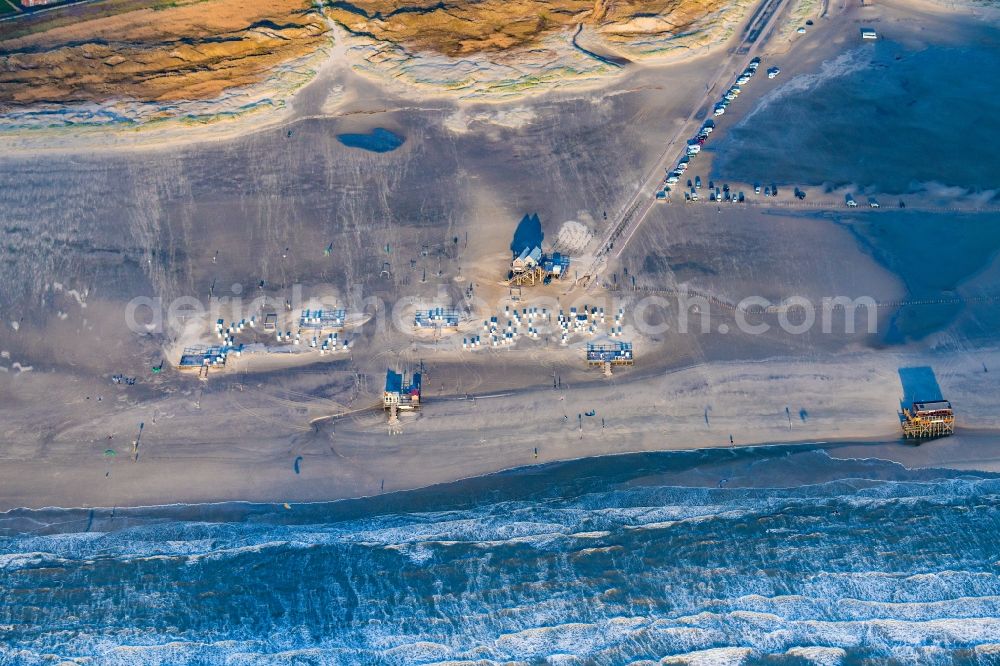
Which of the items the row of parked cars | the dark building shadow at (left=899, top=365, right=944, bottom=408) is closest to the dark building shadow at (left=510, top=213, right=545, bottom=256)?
the row of parked cars

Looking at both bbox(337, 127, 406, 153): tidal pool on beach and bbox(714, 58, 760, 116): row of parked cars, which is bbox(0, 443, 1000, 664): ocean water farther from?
bbox(714, 58, 760, 116): row of parked cars

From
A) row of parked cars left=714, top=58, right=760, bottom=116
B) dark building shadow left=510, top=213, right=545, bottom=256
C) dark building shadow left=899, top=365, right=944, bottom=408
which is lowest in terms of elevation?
dark building shadow left=899, top=365, right=944, bottom=408

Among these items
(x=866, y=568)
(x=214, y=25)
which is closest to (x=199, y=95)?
(x=214, y=25)

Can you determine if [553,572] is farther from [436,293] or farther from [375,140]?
[375,140]

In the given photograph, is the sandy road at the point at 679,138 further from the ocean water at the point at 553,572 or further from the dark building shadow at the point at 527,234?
the ocean water at the point at 553,572

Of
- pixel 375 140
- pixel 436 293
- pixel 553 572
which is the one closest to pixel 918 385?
pixel 553 572
